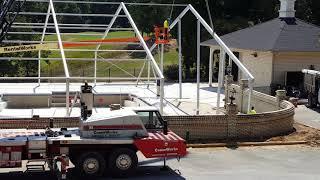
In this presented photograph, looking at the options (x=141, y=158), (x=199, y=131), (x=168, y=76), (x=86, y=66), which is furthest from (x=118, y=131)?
(x=86, y=66)

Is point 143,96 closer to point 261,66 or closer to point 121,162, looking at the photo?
point 261,66

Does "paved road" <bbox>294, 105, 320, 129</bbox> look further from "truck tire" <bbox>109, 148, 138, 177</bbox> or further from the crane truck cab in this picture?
"truck tire" <bbox>109, 148, 138, 177</bbox>

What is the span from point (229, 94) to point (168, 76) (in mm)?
21463

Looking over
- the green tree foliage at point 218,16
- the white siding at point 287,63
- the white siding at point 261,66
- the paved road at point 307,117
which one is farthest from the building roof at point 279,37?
the green tree foliage at point 218,16

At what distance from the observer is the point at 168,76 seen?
5519 cm

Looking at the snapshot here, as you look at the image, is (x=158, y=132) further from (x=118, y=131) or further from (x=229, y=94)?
(x=229, y=94)

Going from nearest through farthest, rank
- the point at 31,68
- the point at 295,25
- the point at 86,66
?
the point at 295,25 → the point at 31,68 → the point at 86,66

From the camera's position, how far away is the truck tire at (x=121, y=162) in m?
16.9

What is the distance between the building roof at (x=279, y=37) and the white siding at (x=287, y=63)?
1.75 feet

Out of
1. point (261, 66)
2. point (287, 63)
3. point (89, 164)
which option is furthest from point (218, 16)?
point (89, 164)

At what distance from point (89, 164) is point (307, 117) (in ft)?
54.5

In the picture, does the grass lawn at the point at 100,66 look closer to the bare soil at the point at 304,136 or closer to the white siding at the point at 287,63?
the white siding at the point at 287,63

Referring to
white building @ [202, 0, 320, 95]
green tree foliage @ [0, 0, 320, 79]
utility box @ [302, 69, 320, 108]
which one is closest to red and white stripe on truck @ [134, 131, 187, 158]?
utility box @ [302, 69, 320, 108]

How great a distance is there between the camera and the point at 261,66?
40.1 metres
